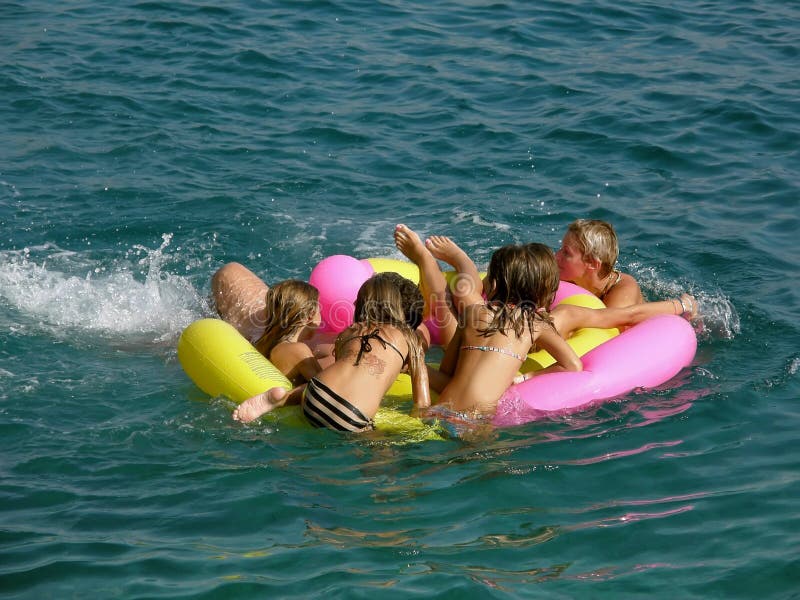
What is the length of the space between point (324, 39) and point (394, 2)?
211 cm

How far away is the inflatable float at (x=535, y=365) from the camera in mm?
6141

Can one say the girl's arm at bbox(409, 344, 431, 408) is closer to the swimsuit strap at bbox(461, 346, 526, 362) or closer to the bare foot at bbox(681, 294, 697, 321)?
the swimsuit strap at bbox(461, 346, 526, 362)

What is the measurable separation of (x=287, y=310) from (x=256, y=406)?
918 millimetres

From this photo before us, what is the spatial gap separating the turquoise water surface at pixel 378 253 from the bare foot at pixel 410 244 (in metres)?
1.48

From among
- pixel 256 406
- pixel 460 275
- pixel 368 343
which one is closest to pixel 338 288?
pixel 460 275

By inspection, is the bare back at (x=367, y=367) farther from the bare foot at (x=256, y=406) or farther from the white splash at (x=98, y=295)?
the white splash at (x=98, y=295)

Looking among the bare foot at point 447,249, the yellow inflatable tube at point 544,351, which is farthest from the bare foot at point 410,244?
the yellow inflatable tube at point 544,351

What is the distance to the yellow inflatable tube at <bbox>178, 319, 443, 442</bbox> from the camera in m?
6.02

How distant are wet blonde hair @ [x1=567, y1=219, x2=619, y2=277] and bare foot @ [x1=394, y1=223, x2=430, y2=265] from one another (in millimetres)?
1258

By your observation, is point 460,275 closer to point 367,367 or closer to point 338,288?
point 338,288

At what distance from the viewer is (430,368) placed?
659cm

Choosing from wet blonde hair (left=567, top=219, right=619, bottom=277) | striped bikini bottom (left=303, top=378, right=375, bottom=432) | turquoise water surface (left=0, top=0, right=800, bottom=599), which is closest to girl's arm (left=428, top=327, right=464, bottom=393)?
turquoise water surface (left=0, top=0, right=800, bottom=599)

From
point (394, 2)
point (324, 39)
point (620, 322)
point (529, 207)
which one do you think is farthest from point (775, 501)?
point (394, 2)

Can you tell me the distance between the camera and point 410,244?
6.90 meters
